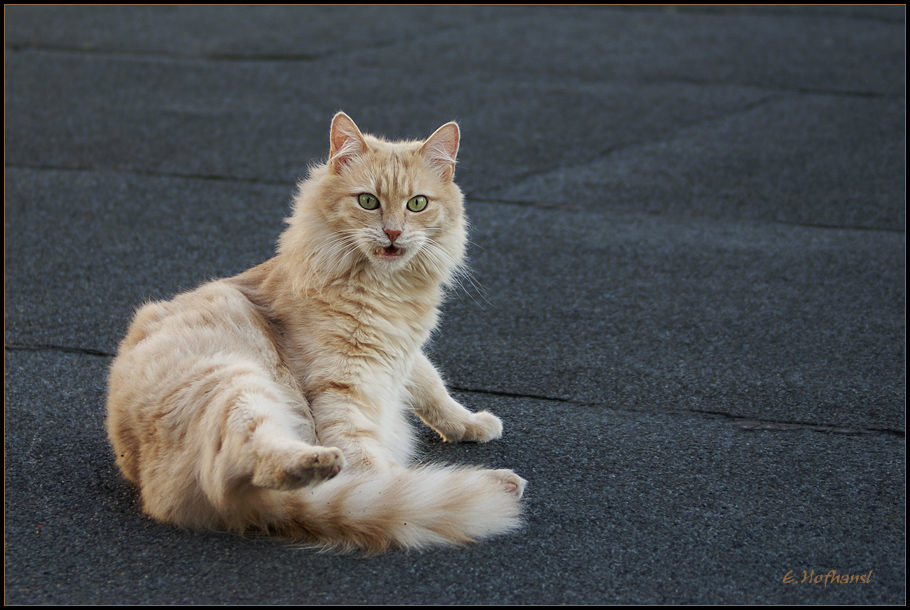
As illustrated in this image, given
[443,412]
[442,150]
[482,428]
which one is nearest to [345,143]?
[442,150]

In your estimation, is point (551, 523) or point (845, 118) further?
point (845, 118)

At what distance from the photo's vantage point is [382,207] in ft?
8.99

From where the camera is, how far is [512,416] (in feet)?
10.5

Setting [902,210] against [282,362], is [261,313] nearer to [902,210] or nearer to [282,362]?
[282,362]

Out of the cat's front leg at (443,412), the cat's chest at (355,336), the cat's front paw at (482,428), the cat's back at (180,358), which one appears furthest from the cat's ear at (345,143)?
the cat's front paw at (482,428)

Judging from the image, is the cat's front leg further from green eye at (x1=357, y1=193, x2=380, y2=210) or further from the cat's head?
green eye at (x1=357, y1=193, x2=380, y2=210)

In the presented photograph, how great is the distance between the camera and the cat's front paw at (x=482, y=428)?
298 centimetres

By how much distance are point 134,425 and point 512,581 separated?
120 centimetres

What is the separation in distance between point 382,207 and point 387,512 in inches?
39.8

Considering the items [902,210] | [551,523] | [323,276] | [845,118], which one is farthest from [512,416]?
[845,118]

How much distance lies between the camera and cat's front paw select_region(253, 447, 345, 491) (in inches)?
81.9

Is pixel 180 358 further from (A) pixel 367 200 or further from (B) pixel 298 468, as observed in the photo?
(A) pixel 367 200
